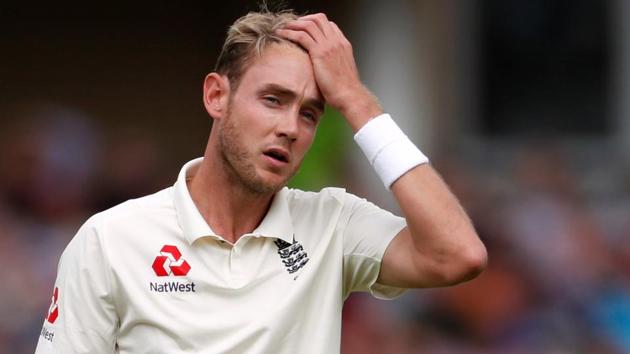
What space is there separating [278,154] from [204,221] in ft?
0.93

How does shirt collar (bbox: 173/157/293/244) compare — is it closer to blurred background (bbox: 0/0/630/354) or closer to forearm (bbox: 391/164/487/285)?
forearm (bbox: 391/164/487/285)

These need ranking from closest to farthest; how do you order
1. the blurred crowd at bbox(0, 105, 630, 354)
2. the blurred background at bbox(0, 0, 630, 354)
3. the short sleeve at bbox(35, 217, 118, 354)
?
1. the short sleeve at bbox(35, 217, 118, 354)
2. the blurred crowd at bbox(0, 105, 630, 354)
3. the blurred background at bbox(0, 0, 630, 354)

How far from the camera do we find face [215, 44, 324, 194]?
3.69m

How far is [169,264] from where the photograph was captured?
12.0 ft

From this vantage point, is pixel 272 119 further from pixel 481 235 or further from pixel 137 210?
pixel 481 235

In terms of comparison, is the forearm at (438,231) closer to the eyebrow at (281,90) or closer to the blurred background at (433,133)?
the eyebrow at (281,90)

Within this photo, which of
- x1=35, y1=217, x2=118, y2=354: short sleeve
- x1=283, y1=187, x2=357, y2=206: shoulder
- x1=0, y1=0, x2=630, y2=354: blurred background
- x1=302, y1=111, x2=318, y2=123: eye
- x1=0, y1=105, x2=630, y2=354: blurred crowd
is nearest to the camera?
x1=35, y1=217, x2=118, y2=354: short sleeve

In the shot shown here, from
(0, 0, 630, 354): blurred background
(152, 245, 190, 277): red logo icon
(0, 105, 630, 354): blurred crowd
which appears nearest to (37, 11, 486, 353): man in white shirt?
(152, 245, 190, 277): red logo icon

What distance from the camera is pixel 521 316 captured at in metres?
7.53

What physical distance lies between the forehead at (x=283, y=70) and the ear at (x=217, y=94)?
99 millimetres

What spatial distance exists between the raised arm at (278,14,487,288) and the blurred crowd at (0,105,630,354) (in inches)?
138

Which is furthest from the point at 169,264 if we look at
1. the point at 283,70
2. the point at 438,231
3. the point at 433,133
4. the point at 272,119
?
the point at 433,133

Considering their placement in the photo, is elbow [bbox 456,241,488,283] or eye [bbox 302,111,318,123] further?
Result: eye [bbox 302,111,318,123]

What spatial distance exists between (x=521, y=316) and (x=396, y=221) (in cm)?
390
